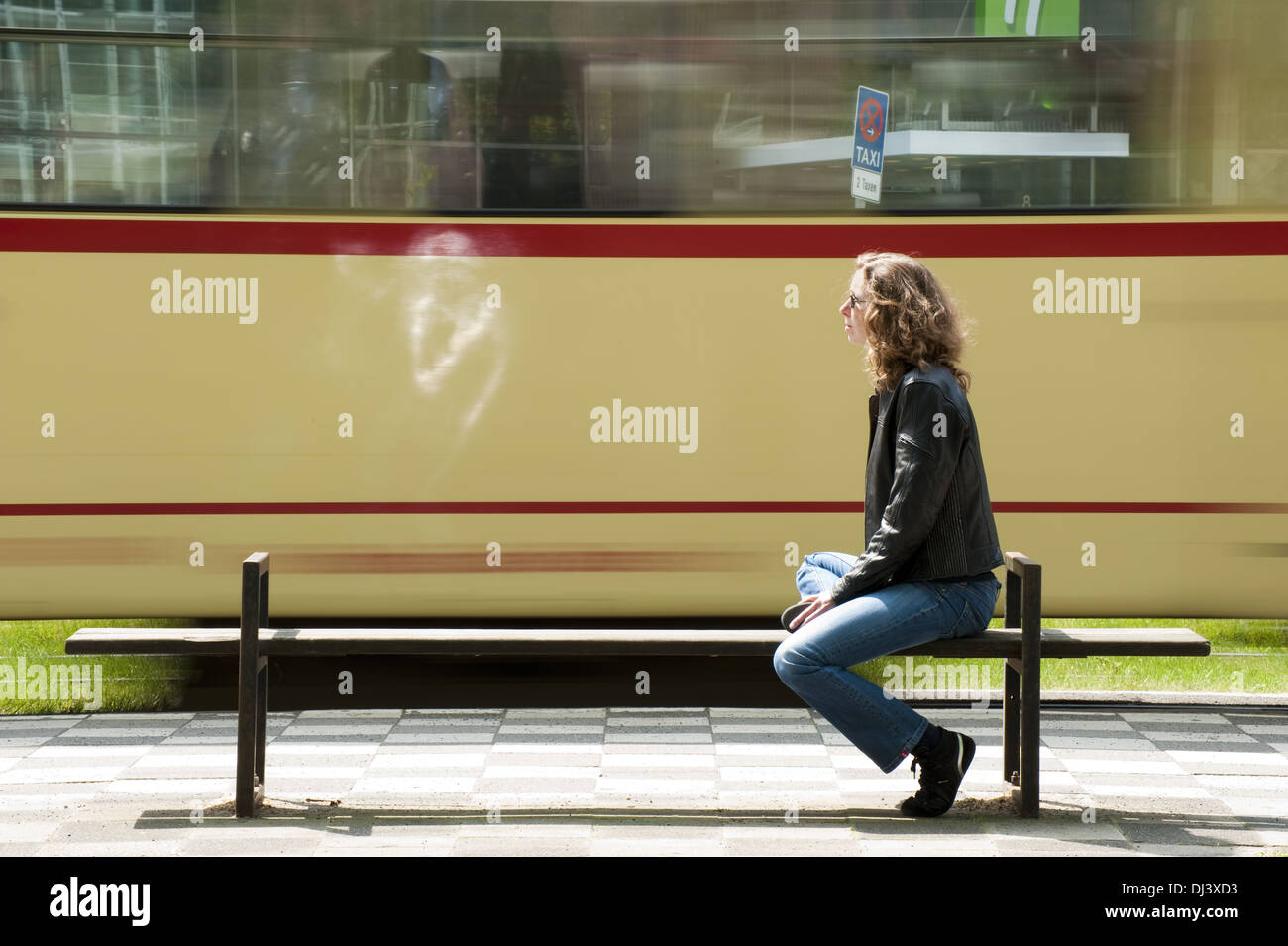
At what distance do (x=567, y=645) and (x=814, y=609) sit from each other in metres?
0.71

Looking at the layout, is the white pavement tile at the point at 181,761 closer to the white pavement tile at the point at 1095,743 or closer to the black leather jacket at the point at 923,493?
the black leather jacket at the point at 923,493

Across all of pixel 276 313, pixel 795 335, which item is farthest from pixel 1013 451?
pixel 276 313

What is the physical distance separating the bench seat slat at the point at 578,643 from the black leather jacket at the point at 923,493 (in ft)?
0.85

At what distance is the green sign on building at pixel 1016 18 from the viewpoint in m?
5.48

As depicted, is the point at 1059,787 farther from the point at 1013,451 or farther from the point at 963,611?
the point at 1013,451

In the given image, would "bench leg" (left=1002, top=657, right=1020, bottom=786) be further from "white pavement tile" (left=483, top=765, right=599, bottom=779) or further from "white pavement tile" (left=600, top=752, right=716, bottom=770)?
"white pavement tile" (left=483, top=765, right=599, bottom=779)

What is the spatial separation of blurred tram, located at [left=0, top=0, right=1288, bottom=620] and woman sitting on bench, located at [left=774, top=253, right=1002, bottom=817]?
63.2 inches

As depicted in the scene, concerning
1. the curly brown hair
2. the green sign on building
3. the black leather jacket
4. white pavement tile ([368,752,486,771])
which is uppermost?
the green sign on building

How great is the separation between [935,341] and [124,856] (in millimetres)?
2536

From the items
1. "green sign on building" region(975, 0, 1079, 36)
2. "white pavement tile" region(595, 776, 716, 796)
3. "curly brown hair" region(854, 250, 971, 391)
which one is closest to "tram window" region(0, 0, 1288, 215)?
"green sign on building" region(975, 0, 1079, 36)

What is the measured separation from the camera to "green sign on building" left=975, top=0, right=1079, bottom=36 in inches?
216

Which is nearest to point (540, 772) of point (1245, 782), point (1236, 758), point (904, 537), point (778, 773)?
point (778, 773)

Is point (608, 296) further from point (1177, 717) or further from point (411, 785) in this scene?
point (1177, 717)

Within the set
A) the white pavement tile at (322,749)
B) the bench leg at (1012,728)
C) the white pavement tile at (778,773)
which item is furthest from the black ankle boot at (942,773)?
the white pavement tile at (322,749)
